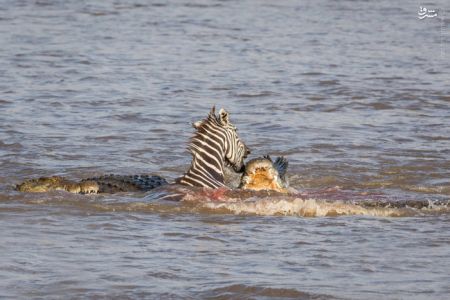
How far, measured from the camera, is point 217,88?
1708cm

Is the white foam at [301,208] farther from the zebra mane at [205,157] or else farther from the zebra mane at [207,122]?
the zebra mane at [207,122]

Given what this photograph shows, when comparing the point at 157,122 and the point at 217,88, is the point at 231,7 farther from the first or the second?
the point at 157,122

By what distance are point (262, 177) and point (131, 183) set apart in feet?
3.84

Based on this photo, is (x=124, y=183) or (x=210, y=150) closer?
(x=210, y=150)

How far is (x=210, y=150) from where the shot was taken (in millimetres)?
10391

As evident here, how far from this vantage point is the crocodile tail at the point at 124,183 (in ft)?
34.3

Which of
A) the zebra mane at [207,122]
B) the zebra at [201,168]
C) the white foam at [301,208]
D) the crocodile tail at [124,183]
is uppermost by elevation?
the zebra mane at [207,122]

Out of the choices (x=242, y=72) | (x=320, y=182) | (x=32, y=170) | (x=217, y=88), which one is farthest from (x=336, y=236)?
(x=242, y=72)

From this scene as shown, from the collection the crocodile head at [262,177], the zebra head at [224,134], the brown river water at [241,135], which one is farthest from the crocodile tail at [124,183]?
the crocodile head at [262,177]

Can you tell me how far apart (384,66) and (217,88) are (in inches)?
141

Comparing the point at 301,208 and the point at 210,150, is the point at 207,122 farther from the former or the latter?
the point at 301,208

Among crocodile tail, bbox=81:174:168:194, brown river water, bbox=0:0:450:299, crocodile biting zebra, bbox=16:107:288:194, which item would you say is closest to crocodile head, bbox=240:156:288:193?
crocodile biting zebra, bbox=16:107:288:194

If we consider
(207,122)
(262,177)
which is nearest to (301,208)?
(262,177)

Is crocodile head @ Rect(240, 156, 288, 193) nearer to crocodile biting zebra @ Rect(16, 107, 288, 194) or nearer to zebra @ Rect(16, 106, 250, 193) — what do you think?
crocodile biting zebra @ Rect(16, 107, 288, 194)
